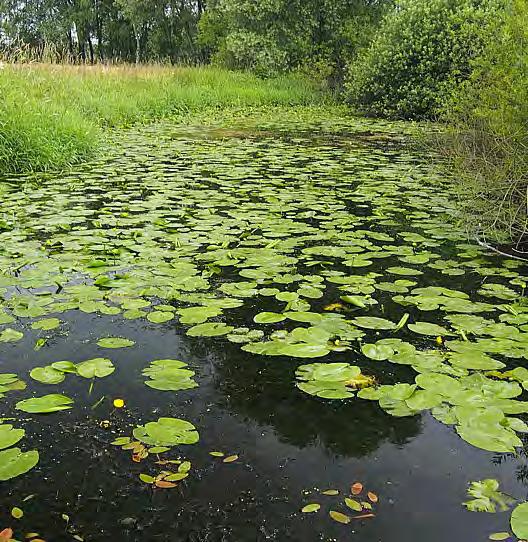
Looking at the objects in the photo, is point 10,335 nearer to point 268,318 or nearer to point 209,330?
point 209,330

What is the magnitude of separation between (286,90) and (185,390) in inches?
593

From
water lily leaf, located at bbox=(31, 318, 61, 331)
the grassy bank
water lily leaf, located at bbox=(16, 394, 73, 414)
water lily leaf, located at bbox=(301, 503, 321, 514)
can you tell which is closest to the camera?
water lily leaf, located at bbox=(301, 503, 321, 514)

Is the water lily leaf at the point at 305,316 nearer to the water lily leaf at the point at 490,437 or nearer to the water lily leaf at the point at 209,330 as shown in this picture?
the water lily leaf at the point at 209,330

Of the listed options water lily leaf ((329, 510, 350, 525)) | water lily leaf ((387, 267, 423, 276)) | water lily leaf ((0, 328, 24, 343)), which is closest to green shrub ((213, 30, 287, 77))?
water lily leaf ((387, 267, 423, 276))

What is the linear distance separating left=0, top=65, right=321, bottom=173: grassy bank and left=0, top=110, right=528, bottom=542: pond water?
66.1 inches

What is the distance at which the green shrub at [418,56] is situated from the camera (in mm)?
11039

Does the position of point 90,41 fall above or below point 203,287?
above

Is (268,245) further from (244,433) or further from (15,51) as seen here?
(15,51)

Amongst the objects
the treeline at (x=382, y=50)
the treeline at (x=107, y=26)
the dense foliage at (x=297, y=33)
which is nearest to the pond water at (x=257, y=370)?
the treeline at (x=382, y=50)

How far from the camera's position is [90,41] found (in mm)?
30188

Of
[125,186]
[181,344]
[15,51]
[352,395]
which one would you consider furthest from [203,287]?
[15,51]

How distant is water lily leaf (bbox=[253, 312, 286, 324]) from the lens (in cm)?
228

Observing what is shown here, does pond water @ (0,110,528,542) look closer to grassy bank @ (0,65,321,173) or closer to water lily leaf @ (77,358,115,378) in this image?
water lily leaf @ (77,358,115,378)

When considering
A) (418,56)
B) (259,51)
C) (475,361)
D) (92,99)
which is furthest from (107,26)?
(475,361)
